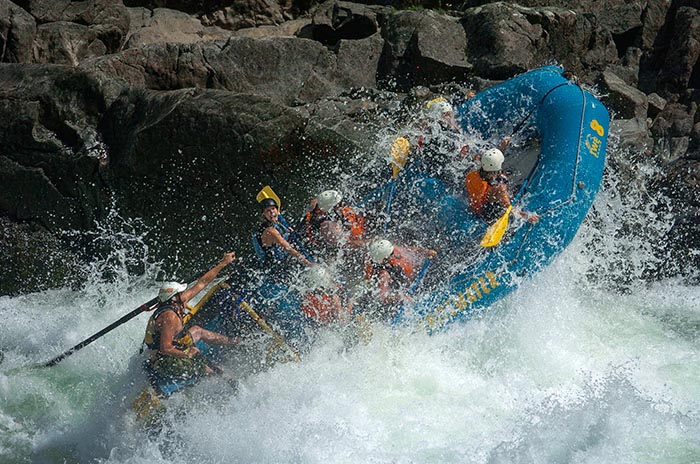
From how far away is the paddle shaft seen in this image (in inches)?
243

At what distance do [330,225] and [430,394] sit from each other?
62.3 inches

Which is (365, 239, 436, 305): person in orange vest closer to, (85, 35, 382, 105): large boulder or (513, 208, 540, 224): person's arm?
(513, 208, 540, 224): person's arm

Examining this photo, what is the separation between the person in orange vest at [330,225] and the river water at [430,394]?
0.78 metres

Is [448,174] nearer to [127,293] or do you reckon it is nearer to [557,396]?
[557,396]

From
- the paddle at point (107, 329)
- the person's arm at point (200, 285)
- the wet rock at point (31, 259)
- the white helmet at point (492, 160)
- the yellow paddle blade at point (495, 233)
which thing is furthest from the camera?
the wet rock at point (31, 259)

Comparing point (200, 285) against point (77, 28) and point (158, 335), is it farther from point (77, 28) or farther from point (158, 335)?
point (77, 28)

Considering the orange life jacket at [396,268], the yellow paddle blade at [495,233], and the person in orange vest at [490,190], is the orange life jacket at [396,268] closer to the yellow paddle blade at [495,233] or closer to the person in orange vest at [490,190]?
the yellow paddle blade at [495,233]

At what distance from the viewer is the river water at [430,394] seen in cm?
557

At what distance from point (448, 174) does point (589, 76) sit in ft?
12.5

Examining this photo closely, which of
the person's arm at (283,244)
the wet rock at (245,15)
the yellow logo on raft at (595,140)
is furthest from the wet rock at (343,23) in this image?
the person's arm at (283,244)

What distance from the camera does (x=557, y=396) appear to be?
6.04 m

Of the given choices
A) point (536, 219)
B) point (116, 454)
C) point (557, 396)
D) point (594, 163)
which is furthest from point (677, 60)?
point (116, 454)

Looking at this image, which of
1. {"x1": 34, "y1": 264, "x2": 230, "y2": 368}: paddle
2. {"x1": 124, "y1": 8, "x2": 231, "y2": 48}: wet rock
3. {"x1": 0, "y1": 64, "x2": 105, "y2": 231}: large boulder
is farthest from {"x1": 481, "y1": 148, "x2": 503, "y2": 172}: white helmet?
{"x1": 124, "y1": 8, "x2": 231, "y2": 48}: wet rock

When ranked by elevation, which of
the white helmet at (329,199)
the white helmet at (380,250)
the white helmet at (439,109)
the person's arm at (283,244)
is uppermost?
the white helmet at (439,109)
